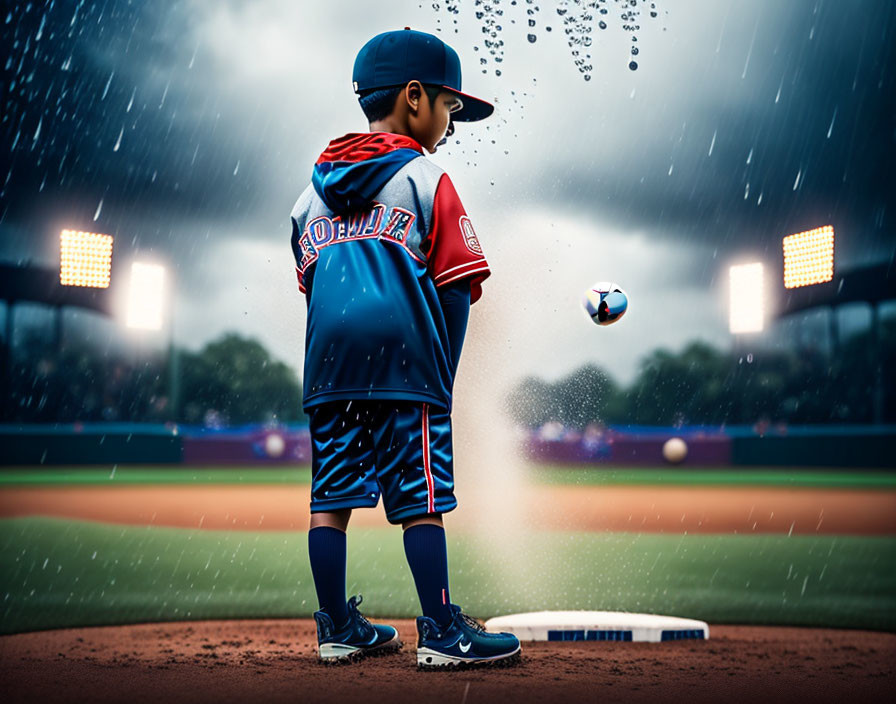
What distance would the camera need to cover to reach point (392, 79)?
7.58 ft

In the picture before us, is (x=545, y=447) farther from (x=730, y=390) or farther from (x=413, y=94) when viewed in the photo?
(x=413, y=94)

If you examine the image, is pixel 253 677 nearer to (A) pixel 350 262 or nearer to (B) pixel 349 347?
(B) pixel 349 347

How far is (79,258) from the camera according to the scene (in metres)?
13.2

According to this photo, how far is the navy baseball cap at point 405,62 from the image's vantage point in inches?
90.5

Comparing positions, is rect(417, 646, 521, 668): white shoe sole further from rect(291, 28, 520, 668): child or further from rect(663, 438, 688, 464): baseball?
rect(663, 438, 688, 464): baseball

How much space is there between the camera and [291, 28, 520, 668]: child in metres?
2.10

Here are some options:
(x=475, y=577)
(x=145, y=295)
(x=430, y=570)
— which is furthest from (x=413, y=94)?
(x=145, y=295)

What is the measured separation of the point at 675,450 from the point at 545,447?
16.0 feet

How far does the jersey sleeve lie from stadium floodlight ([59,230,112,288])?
1108cm

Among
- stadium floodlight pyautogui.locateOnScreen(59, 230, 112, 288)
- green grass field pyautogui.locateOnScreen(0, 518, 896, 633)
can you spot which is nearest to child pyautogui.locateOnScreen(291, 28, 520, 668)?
green grass field pyautogui.locateOnScreen(0, 518, 896, 633)

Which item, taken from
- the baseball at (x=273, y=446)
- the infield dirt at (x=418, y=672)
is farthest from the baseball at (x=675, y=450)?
the infield dirt at (x=418, y=672)

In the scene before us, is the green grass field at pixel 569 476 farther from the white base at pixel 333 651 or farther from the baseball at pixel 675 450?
the white base at pixel 333 651

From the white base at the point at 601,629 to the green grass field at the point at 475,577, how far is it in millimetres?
619

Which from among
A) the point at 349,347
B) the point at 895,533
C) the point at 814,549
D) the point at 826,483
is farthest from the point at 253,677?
the point at 826,483
